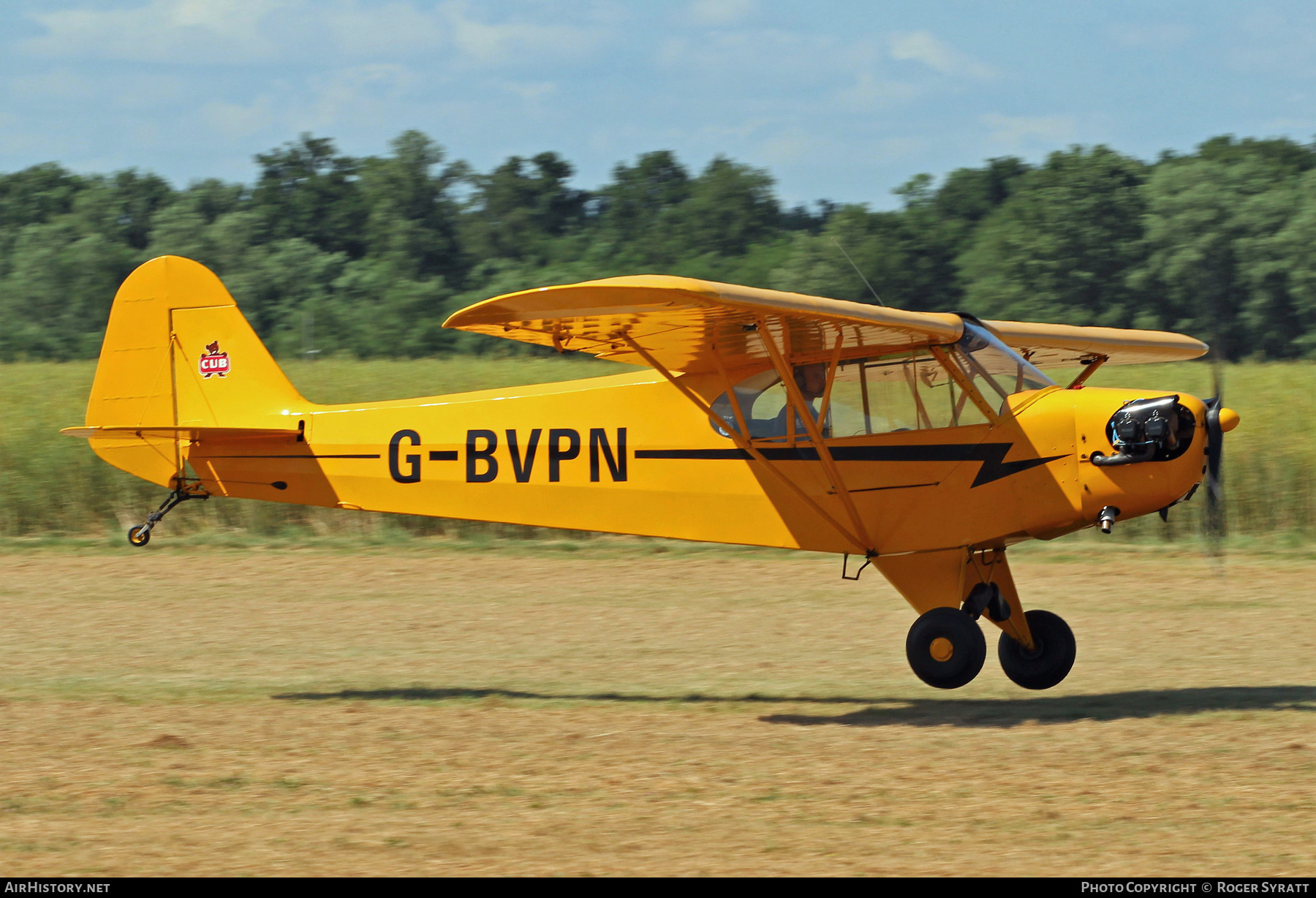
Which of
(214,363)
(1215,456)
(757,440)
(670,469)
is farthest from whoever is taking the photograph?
(214,363)

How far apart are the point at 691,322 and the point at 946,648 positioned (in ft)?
8.68

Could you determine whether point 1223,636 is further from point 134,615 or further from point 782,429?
point 134,615

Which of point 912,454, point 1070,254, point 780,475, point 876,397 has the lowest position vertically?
point 780,475

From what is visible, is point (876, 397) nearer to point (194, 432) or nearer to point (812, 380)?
point (812, 380)

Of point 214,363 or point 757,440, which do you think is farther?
point 214,363

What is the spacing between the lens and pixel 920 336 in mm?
8281

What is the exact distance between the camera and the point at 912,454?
8.39 m

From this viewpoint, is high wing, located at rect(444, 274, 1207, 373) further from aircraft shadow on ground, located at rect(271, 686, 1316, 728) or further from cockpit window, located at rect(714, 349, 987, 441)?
aircraft shadow on ground, located at rect(271, 686, 1316, 728)

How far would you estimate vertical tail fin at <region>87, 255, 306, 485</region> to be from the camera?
1020cm

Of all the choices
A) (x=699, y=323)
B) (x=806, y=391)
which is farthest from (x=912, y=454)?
(x=699, y=323)

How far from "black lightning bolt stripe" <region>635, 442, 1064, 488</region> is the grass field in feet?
30.7

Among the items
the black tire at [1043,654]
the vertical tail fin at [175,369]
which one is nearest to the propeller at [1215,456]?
the black tire at [1043,654]

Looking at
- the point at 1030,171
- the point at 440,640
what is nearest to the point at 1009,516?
the point at 440,640

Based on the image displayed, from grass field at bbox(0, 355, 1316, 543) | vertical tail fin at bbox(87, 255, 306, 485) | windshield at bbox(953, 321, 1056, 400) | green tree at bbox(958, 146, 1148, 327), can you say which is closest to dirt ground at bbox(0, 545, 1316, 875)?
vertical tail fin at bbox(87, 255, 306, 485)
